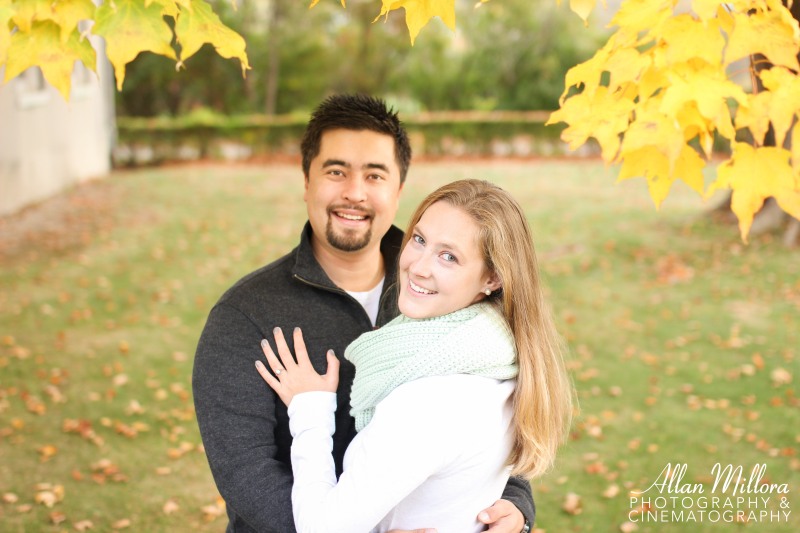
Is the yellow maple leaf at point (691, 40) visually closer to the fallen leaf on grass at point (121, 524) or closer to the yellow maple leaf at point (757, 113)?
the yellow maple leaf at point (757, 113)

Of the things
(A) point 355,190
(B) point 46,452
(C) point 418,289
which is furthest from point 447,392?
(B) point 46,452

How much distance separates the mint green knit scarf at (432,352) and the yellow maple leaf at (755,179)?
2.56 ft

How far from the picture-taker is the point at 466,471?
7.47 feet

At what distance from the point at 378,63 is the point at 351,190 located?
29.1 meters

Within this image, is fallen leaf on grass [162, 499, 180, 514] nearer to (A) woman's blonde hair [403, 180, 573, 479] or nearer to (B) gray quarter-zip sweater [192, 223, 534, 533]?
Result: (B) gray quarter-zip sweater [192, 223, 534, 533]

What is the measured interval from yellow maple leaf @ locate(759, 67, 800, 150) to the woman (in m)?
0.75

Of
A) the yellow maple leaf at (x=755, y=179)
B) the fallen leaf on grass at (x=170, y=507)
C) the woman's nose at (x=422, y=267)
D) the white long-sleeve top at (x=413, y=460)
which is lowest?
the fallen leaf on grass at (x=170, y=507)

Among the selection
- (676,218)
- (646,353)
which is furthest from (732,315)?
(676,218)

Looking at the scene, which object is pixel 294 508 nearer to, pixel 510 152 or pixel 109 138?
pixel 109 138

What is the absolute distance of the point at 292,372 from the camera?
266cm

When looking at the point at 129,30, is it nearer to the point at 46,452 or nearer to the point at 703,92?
the point at 703,92

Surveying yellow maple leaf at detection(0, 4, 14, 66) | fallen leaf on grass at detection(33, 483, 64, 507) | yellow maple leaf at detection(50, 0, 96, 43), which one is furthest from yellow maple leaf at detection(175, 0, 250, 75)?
fallen leaf on grass at detection(33, 483, 64, 507)

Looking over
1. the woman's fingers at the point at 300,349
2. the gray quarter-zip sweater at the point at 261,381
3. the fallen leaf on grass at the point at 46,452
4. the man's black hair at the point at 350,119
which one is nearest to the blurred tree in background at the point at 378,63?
the fallen leaf on grass at the point at 46,452

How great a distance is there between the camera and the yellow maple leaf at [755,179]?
2.38 metres
